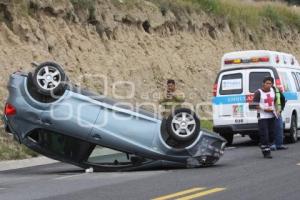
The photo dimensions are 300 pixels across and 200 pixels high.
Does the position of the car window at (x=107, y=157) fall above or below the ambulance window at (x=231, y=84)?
below

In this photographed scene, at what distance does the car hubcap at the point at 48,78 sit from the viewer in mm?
11883

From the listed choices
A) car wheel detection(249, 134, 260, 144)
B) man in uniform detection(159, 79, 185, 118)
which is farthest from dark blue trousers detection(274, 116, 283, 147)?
car wheel detection(249, 134, 260, 144)

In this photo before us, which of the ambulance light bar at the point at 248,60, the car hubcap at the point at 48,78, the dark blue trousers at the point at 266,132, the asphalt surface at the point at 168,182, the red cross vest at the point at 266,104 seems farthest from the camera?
the ambulance light bar at the point at 248,60

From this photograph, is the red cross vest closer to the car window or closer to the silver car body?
the silver car body

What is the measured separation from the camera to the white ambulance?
17109 millimetres

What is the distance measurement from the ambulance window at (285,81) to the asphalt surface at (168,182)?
13.6 ft

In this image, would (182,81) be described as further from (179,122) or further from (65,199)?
(65,199)

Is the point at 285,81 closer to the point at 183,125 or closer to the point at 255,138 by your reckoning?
the point at 255,138

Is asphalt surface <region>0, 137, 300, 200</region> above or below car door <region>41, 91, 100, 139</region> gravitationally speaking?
below

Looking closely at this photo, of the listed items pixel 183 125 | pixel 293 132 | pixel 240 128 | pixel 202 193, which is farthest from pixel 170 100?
pixel 293 132

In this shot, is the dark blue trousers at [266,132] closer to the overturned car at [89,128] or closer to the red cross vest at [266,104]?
the red cross vest at [266,104]

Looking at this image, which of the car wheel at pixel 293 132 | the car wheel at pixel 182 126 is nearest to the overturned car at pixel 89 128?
the car wheel at pixel 182 126

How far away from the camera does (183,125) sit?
12.1m

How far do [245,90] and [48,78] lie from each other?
671 centimetres
